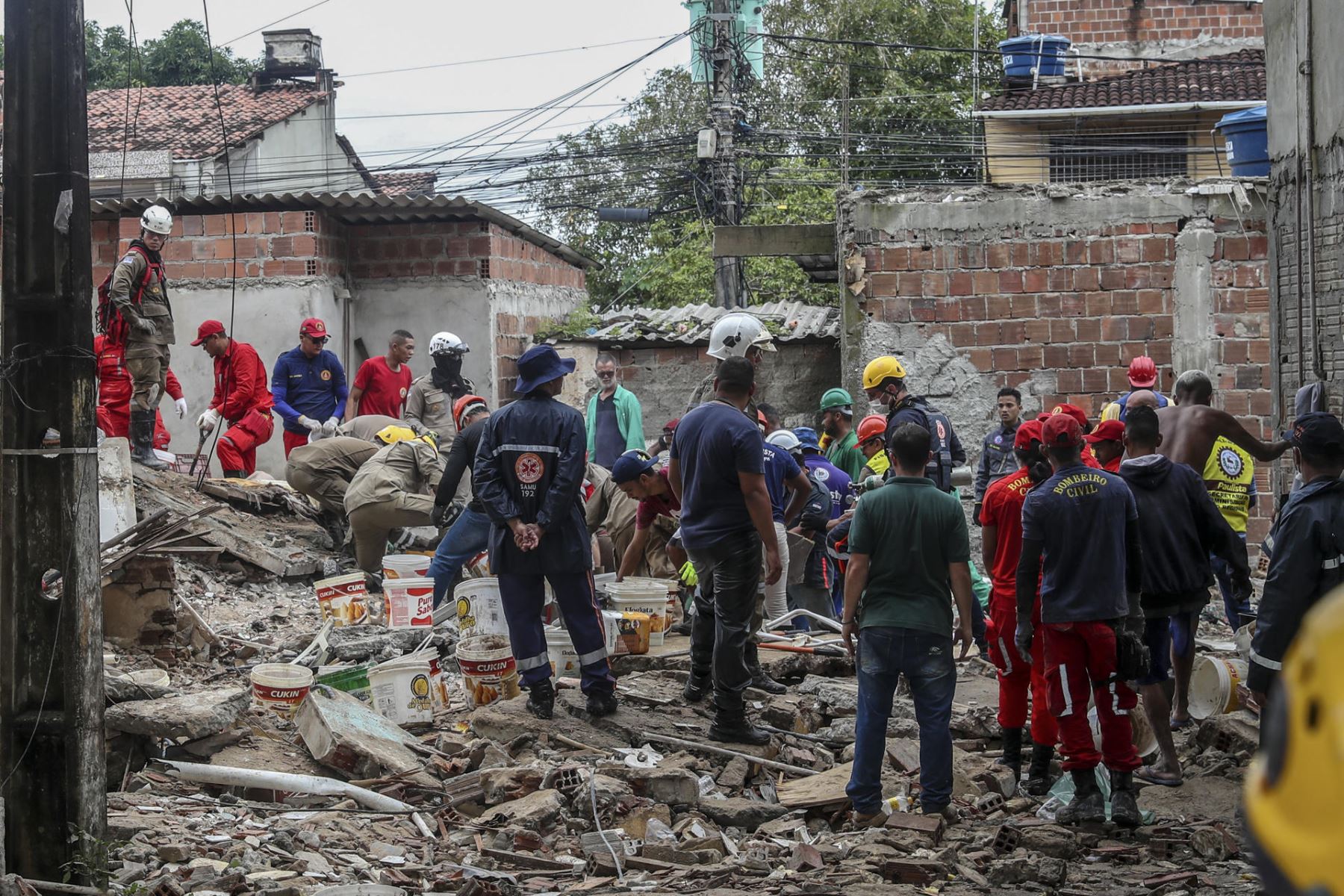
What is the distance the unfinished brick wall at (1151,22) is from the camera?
26500 mm

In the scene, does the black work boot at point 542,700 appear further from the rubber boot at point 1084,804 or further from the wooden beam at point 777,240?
the wooden beam at point 777,240

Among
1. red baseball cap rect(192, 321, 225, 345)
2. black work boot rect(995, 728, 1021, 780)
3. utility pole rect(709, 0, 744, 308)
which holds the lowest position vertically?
black work boot rect(995, 728, 1021, 780)

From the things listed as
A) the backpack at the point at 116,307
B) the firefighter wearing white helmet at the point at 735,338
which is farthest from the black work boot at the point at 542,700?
the backpack at the point at 116,307

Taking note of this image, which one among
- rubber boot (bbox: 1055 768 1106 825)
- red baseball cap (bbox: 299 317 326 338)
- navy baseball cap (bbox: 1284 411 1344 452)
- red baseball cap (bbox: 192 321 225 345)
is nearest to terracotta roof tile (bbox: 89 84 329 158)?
red baseball cap (bbox: 299 317 326 338)

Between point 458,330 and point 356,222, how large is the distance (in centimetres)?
170

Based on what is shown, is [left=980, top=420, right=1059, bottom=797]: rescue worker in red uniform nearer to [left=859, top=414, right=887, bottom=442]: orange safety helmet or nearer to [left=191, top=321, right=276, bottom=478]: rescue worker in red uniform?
[left=859, top=414, right=887, bottom=442]: orange safety helmet

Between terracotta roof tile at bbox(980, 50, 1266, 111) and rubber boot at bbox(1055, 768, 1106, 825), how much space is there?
1905 cm

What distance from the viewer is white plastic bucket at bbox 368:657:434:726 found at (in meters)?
7.44

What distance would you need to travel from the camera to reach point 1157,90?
23.5 m

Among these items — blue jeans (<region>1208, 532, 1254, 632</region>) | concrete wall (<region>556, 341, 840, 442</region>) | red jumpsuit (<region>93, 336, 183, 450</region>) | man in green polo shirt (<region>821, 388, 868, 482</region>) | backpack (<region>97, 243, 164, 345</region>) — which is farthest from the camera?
concrete wall (<region>556, 341, 840, 442</region>)

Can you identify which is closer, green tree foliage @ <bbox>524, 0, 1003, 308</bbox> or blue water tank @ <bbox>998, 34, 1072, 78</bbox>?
blue water tank @ <bbox>998, 34, 1072, 78</bbox>

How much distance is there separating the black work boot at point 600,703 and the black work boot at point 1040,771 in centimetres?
220

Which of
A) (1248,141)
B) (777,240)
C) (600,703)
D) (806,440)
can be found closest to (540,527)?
(600,703)

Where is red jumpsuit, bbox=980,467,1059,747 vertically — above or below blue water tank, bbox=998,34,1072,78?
below
